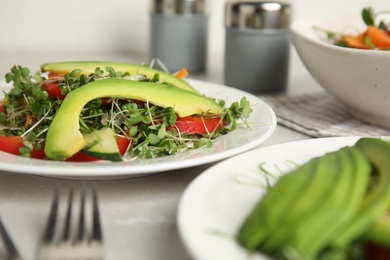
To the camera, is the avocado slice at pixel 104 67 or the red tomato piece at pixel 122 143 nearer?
the red tomato piece at pixel 122 143

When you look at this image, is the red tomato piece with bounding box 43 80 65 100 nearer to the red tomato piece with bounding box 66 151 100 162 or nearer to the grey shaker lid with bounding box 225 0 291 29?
the red tomato piece with bounding box 66 151 100 162

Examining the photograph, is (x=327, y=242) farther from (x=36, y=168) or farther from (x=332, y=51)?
(x=332, y=51)

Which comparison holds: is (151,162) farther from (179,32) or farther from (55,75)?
(179,32)

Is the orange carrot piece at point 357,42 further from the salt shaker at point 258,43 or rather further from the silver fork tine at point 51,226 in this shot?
the silver fork tine at point 51,226

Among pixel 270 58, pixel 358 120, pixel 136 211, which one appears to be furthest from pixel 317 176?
pixel 270 58

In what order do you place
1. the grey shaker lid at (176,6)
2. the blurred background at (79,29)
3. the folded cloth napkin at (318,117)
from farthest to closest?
the blurred background at (79,29) < the grey shaker lid at (176,6) < the folded cloth napkin at (318,117)

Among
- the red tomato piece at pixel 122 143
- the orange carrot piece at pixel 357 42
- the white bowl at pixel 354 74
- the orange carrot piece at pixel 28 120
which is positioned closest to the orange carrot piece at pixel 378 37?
the orange carrot piece at pixel 357 42

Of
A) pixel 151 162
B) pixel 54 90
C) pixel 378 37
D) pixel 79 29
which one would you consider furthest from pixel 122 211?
pixel 79 29
